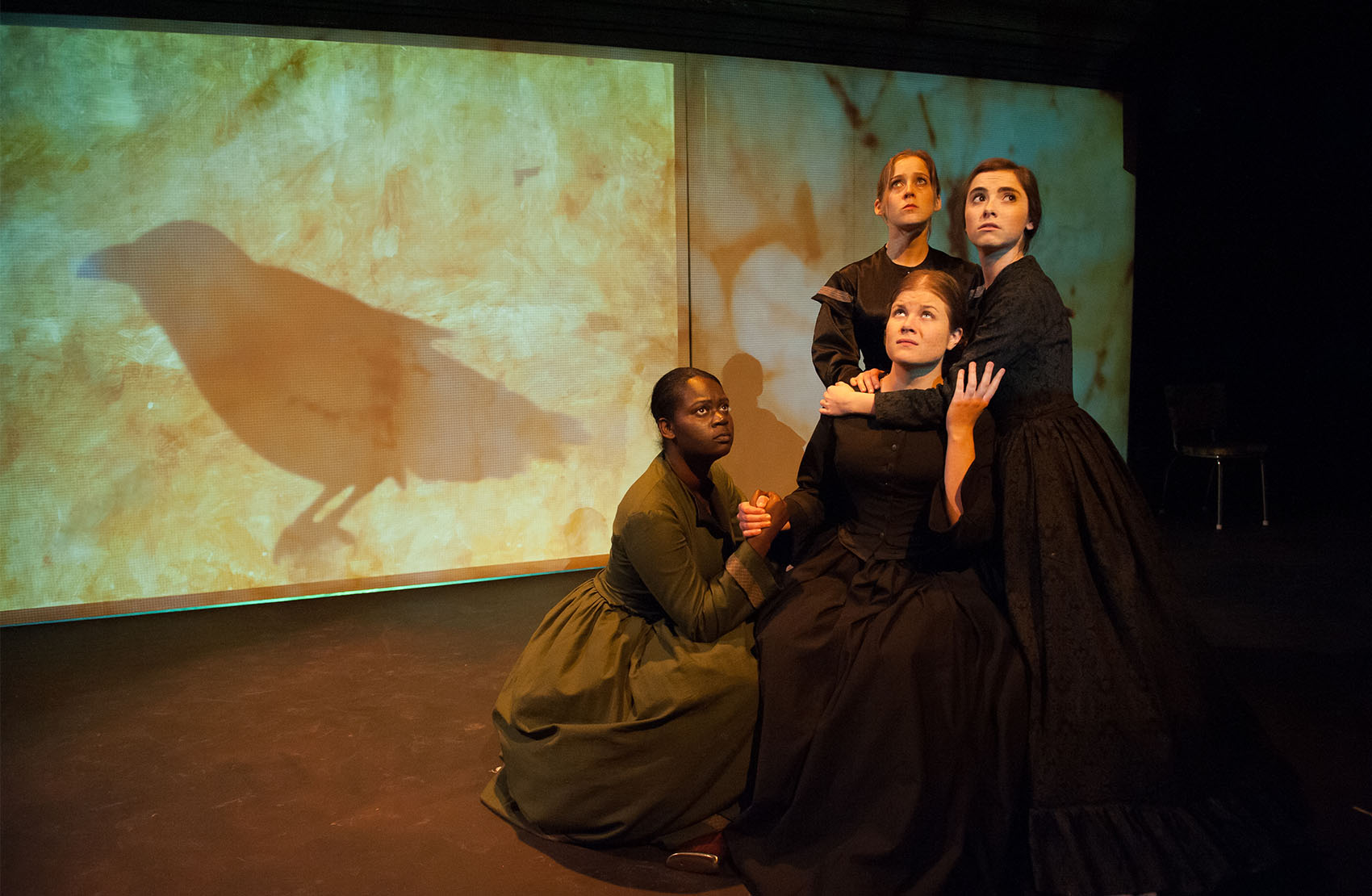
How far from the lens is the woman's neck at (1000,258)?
227 centimetres


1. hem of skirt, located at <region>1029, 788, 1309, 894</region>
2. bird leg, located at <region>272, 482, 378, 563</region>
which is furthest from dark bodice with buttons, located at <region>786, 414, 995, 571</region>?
bird leg, located at <region>272, 482, 378, 563</region>

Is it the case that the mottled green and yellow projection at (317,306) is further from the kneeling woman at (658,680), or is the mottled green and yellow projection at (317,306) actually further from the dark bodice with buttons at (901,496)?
the dark bodice with buttons at (901,496)

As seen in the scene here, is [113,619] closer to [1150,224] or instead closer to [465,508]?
[465,508]

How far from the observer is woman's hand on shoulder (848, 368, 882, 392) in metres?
2.39

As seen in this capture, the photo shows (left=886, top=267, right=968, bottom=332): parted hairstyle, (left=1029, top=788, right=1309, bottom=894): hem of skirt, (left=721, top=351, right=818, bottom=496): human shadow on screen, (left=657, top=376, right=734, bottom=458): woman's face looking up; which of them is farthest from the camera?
(left=721, top=351, right=818, bottom=496): human shadow on screen

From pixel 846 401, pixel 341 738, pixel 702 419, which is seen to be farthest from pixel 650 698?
pixel 341 738

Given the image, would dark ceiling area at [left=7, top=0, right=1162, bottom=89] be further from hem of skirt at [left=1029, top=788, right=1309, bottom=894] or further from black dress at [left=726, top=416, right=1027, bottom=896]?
hem of skirt at [left=1029, top=788, right=1309, bottom=894]

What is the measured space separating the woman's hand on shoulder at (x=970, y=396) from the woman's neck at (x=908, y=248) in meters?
0.81

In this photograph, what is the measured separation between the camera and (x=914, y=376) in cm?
229

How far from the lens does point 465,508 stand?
4.56m

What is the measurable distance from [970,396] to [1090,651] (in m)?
0.60

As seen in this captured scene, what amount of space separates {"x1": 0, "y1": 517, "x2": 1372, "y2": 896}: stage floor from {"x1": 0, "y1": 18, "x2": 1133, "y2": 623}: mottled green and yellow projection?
1.24ft

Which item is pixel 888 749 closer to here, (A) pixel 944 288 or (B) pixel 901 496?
(B) pixel 901 496

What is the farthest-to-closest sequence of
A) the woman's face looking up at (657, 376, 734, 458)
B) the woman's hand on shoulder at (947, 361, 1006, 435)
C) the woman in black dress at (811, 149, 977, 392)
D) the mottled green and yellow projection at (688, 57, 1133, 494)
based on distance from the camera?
the mottled green and yellow projection at (688, 57, 1133, 494) < the woman in black dress at (811, 149, 977, 392) < the woman's face looking up at (657, 376, 734, 458) < the woman's hand on shoulder at (947, 361, 1006, 435)
